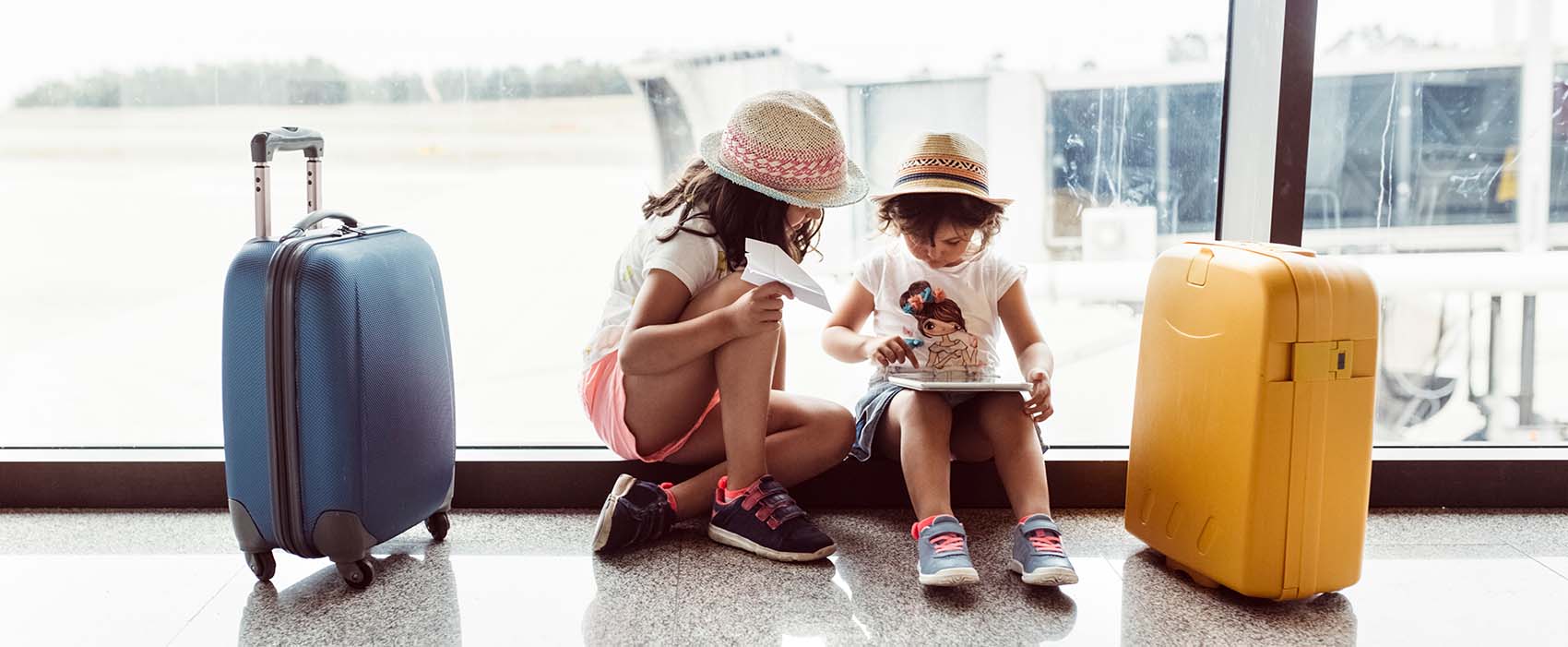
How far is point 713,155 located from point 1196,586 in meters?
0.93

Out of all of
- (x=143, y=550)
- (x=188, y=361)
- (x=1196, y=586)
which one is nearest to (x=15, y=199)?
(x=188, y=361)

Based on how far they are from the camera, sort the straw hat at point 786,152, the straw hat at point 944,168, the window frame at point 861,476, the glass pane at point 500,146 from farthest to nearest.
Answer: the glass pane at point 500,146 → the window frame at point 861,476 → the straw hat at point 944,168 → the straw hat at point 786,152

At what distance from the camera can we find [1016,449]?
63.9 inches

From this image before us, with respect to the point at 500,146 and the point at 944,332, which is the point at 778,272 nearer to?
the point at 944,332

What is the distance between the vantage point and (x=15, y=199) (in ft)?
6.56

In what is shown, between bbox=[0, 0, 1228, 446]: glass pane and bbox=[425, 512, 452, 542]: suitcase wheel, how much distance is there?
29 centimetres

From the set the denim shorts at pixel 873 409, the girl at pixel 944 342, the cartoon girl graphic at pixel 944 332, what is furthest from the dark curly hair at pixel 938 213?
the denim shorts at pixel 873 409

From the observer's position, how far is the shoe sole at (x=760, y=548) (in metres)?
1.59

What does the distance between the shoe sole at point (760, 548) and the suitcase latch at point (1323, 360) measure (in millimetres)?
686

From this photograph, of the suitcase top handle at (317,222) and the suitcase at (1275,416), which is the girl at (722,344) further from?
the suitcase at (1275,416)

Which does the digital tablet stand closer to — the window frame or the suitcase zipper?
the window frame

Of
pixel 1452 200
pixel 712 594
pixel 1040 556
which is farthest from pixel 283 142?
pixel 1452 200

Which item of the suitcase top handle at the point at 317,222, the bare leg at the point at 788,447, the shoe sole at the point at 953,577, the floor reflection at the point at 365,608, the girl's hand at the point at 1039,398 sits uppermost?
the suitcase top handle at the point at 317,222

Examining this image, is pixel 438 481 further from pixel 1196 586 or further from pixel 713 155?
pixel 1196 586
